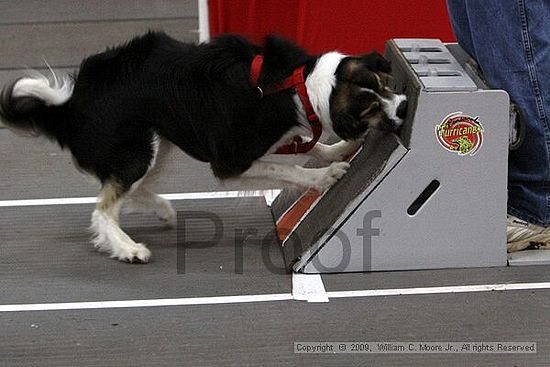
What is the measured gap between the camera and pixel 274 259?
3.69 meters

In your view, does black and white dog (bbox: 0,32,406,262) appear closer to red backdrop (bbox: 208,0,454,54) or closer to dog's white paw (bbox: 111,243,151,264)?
dog's white paw (bbox: 111,243,151,264)

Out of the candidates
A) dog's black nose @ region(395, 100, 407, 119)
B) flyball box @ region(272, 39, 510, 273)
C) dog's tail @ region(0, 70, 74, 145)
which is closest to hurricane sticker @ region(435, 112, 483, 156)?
flyball box @ region(272, 39, 510, 273)

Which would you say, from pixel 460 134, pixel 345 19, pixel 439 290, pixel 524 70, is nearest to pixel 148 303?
pixel 439 290

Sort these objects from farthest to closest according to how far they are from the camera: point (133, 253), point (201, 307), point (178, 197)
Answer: point (178, 197) → point (133, 253) → point (201, 307)

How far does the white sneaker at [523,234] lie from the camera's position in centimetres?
364

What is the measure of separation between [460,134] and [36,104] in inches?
62.3

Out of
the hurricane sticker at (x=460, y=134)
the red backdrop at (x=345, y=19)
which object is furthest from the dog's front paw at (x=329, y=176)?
the red backdrop at (x=345, y=19)

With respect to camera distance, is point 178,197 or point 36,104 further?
point 178,197

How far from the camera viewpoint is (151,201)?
400 cm

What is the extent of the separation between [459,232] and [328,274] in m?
0.50

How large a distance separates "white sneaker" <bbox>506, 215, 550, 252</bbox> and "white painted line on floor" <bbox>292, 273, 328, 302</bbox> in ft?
2.44

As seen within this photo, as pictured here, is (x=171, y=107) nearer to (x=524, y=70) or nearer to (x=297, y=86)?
(x=297, y=86)

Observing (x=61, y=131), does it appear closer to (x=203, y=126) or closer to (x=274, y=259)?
(x=203, y=126)

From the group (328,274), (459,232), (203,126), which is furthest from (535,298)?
(203,126)
